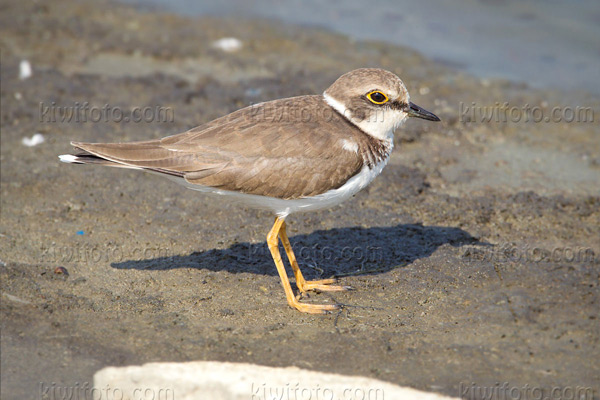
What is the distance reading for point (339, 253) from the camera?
7.25m

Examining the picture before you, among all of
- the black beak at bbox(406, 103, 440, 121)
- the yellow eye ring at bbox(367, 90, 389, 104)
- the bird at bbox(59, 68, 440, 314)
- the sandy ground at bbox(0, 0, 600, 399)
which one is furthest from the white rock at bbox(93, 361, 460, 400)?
the black beak at bbox(406, 103, 440, 121)

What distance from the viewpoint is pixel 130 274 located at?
21.6 feet

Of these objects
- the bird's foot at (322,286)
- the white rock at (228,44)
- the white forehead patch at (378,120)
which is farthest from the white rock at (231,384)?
the white rock at (228,44)

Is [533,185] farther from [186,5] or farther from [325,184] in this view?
[186,5]

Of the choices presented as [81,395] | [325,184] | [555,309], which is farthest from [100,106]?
[555,309]

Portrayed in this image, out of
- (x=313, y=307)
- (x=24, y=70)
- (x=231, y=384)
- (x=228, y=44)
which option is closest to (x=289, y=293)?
(x=313, y=307)

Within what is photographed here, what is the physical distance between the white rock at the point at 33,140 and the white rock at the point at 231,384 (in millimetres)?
4702

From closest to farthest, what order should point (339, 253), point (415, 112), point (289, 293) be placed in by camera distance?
point (289, 293) < point (415, 112) < point (339, 253)

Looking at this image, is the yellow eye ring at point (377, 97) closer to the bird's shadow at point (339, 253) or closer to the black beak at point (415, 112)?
the black beak at point (415, 112)

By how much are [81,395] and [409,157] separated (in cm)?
555

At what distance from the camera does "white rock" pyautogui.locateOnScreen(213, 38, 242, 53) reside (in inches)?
483

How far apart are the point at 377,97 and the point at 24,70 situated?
259 inches

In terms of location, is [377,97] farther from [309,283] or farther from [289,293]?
[289,293]

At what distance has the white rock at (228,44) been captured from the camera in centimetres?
1227
